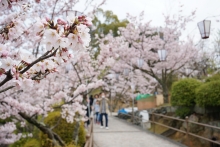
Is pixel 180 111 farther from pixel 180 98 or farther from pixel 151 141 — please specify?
pixel 151 141

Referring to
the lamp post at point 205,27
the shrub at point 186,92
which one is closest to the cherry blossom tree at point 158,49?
the shrub at point 186,92

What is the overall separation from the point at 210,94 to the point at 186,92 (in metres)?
1.82

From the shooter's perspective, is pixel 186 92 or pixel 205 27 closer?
pixel 205 27

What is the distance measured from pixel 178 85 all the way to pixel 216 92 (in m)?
2.48

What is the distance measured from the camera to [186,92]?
10.4 metres

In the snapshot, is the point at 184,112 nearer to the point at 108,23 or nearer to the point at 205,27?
the point at 205,27

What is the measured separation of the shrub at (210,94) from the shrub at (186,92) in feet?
3.65

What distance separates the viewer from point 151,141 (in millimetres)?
8258

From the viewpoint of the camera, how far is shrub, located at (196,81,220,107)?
8406 millimetres

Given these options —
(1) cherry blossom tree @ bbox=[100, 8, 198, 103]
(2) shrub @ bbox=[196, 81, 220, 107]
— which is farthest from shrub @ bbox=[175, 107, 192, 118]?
(1) cherry blossom tree @ bbox=[100, 8, 198, 103]

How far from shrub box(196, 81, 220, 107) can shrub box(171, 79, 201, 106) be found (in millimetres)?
1111

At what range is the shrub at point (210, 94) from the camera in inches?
331

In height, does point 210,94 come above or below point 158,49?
below

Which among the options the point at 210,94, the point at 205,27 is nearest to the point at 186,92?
the point at 210,94
